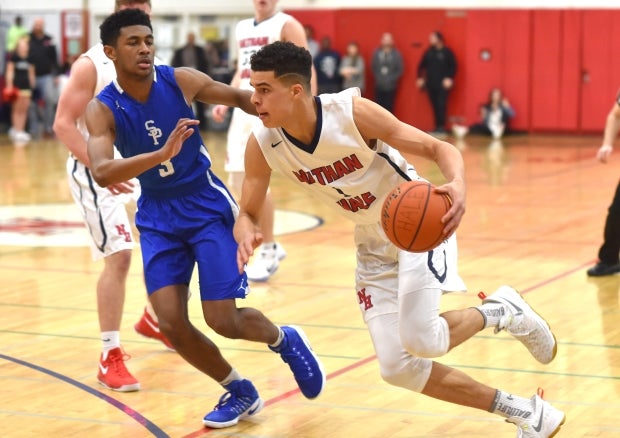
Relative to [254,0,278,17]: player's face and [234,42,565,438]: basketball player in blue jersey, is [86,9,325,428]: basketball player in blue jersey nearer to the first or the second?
[234,42,565,438]: basketball player in blue jersey

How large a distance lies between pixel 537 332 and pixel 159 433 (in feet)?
5.51

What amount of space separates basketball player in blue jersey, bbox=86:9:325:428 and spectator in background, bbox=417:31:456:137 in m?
17.3

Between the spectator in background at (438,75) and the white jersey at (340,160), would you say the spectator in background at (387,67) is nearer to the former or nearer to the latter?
the spectator in background at (438,75)

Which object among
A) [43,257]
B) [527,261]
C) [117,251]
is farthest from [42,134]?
[117,251]

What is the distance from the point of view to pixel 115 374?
226 inches

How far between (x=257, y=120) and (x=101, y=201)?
2.55 metres

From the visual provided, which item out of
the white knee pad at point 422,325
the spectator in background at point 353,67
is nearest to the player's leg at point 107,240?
the white knee pad at point 422,325

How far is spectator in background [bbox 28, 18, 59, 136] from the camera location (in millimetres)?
21625

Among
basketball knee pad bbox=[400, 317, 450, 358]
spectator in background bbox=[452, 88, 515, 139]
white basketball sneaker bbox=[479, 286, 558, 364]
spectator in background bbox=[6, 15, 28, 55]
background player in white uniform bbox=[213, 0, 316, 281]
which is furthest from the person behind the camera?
spectator in background bbox=[6, 15, 28, 55]

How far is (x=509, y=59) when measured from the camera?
2259 centimetres

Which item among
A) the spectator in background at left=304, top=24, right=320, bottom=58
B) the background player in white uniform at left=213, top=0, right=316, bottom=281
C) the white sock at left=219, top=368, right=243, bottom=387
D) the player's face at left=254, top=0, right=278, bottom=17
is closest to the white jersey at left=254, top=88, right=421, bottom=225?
the white sock at left=219, top=368, right=243, bottom=387

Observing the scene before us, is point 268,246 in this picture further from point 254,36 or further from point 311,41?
point 311,41

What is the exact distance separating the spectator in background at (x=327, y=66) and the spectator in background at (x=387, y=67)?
2.46 feet

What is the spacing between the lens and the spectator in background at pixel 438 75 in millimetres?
22427
